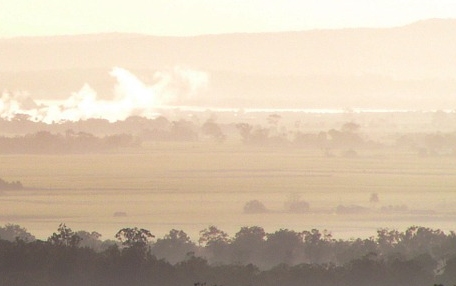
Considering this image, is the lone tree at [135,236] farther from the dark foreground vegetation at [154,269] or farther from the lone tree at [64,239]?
the lone tree at [64,239]

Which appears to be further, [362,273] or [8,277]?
[362,273]

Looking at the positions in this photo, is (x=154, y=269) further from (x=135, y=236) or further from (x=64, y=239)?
(x=64, y=239)

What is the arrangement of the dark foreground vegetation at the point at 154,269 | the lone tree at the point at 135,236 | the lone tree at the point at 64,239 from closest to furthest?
the dark foreground vegetation at the point at 154,269, the lone tree at the point at 135,236, the lone tree at the point at 64,239

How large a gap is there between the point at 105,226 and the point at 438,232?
176 feet

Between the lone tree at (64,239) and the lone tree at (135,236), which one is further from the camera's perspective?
the lone tree at (64,239)

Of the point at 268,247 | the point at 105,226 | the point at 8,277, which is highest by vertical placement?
the point at 105,226

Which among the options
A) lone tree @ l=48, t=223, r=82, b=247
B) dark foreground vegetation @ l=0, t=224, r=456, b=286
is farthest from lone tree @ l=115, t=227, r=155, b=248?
lone tree @ l=48, t=223, r=82, b=247

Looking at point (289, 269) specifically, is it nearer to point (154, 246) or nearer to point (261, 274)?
point (261, 274)

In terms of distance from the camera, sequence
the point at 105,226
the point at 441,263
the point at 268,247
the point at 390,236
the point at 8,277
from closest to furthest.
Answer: the point at 8,277, the point at 441,263, the point at 268,247, the point at 390,236, the point at 105,226

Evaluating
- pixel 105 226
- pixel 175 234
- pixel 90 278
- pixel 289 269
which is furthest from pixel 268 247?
pixel 105 226

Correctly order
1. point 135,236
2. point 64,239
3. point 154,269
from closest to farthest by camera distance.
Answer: point 154,269, point 135,236, point 64,239

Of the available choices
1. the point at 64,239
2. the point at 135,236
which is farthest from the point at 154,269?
the point at 64,239

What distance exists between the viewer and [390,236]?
14250cm

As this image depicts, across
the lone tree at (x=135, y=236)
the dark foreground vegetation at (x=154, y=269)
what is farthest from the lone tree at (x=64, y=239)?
the lone tree at (x=135, y=236)
